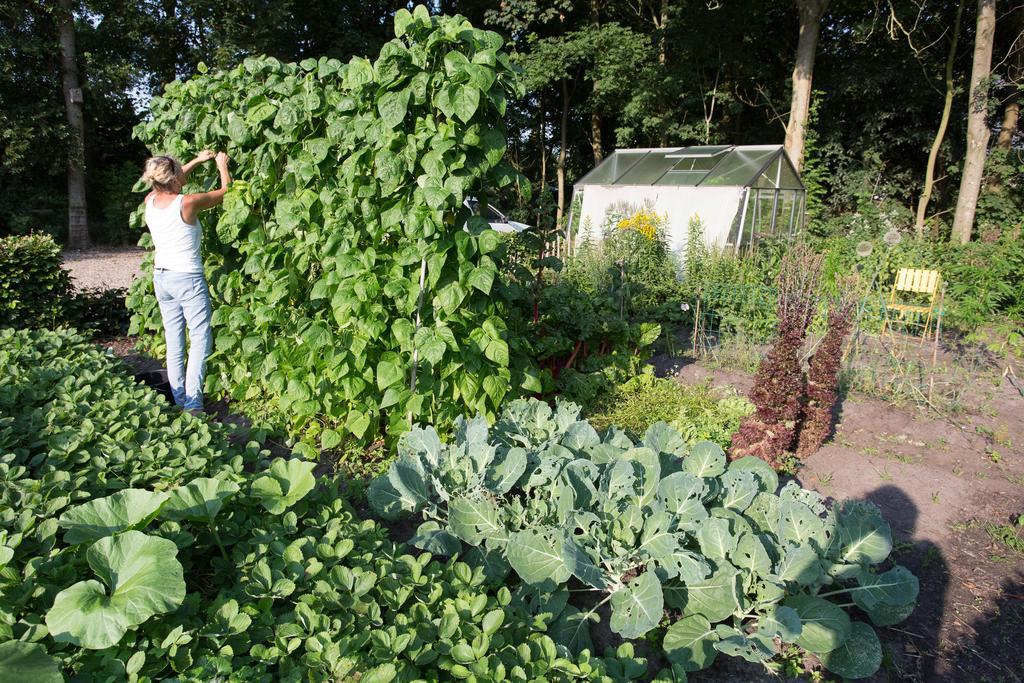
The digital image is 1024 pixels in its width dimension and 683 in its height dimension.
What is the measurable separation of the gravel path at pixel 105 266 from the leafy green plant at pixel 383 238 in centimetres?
735

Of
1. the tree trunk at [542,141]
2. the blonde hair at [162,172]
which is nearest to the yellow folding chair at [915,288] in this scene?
the blonde hair at [162,172]

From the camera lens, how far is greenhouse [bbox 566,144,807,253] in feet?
35.5

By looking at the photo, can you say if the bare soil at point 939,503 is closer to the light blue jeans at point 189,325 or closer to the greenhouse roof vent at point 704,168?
the light blue jeans at point 189,325

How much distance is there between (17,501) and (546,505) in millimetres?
1740

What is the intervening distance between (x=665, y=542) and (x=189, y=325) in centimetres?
349

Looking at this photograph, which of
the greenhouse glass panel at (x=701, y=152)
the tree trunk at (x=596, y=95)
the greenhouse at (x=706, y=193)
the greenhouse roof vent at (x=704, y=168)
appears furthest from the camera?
the tree trunk at (x=596, y=95)

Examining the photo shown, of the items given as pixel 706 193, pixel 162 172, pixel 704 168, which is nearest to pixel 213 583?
pixel 162 172

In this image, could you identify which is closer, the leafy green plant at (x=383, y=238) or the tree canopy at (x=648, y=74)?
the leafy green plant at (x=383, y=238)

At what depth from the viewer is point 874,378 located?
5359mm

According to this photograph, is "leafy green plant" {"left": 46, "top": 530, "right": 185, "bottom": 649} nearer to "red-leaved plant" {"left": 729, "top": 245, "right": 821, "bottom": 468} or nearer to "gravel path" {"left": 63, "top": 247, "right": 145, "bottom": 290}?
"red-leaved plant" {"left": 729, "top": 245, "right": 821, "bottom": 468}

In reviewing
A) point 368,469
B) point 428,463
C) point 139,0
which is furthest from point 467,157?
point 139,0

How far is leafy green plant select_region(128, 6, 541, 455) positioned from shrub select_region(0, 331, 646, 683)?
0.96 metres

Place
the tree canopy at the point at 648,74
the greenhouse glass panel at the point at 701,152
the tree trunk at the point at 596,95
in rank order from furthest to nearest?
the tree trunk at the point at 596,95 → the tree canopy at the point at 648,74 → the greenhouse glass panel at the point at 701,152

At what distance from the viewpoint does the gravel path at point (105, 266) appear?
10.9 m
